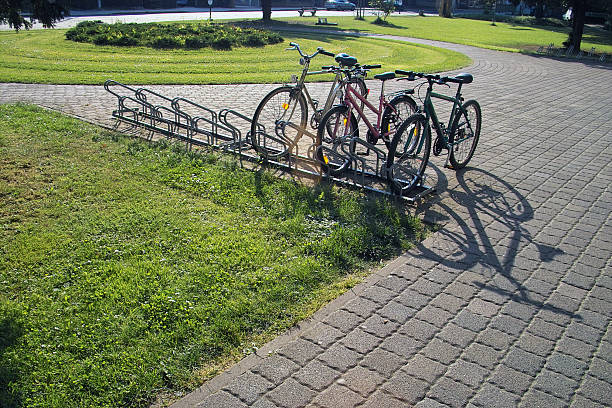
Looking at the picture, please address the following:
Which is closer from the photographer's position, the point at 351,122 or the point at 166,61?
the point at 351,122

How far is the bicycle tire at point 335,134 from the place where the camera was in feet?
23.9

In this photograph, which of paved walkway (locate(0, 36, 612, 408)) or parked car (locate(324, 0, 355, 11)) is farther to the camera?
parked car (locate(324, 0, 355, 11))

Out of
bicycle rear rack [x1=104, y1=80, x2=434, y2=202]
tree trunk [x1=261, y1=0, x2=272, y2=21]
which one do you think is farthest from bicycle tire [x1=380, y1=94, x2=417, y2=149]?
tree trunk [x1=261, y1=0, x2=272, y2=21]

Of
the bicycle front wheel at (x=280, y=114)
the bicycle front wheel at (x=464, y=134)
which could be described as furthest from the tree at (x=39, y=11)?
Result: the bicycle front wheel at (x=464, y=134)

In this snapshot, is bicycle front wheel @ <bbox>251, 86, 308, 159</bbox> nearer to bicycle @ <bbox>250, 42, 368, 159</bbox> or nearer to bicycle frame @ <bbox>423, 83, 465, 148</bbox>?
bicycle @ <bbox>250, 42, 368, 159</bbox>

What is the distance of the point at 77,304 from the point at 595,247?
16.3 feet

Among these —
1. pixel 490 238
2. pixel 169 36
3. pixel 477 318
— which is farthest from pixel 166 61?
pixel 477 318

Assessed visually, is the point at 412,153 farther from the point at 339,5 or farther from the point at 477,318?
the point at 339,5

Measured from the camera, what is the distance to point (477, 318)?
4453 millimetres

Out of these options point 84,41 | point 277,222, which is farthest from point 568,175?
point 84,41

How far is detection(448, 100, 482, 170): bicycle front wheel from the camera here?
7.65 m

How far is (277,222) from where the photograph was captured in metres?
5.89

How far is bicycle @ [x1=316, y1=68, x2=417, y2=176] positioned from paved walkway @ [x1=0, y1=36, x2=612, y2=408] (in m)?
0.99

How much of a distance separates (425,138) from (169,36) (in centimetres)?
1691
